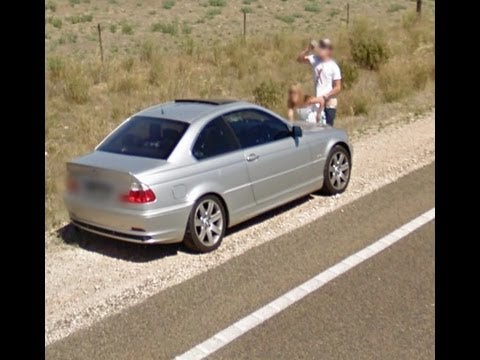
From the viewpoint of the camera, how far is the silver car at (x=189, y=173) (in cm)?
602

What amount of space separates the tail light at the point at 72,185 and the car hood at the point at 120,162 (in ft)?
0.56

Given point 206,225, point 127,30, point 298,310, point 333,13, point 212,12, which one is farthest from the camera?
point 212,12

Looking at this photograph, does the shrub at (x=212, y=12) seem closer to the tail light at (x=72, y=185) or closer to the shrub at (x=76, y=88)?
the shrub at (x=76, y=88)

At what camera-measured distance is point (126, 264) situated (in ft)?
20.5

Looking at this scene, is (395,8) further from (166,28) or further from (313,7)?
(166,28)

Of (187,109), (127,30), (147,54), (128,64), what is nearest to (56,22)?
(127,30)

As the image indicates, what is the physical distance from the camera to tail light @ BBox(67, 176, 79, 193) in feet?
21.0

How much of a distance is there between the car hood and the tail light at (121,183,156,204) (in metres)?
0.15

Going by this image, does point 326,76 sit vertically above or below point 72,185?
above

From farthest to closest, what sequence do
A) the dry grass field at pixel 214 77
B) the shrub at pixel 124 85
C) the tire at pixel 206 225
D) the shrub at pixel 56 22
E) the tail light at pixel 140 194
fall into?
the shrub at pixel 56 22, the shrub at pixel 124 85, the dry grass field at pixel 214 77, the tire at pixel 206 225, the tail light at pixel 140 194

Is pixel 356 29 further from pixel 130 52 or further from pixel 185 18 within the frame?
pixel 185 18

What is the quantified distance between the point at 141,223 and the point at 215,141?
127 centimetres

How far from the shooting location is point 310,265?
235 inches

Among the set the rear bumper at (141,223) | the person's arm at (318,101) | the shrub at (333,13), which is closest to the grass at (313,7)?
the shrub at (333,13)
